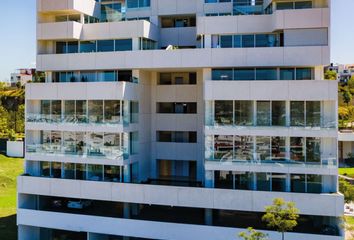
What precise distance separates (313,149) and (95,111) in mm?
14178

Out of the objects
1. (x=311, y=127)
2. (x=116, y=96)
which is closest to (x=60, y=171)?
(x=116, y=96)

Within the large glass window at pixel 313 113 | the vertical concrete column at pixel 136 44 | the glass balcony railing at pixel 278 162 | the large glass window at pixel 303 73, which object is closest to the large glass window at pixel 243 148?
the glass balcony railing at pixel 278 162

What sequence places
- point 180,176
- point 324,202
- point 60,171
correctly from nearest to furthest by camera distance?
1. point 324,202
2. point 60,171
3. point 180,176

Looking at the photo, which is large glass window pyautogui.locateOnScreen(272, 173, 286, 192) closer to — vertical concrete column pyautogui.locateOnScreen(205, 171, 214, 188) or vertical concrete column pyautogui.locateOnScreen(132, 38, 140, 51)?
vertical concrete column pyautogui.locateOnScreen(205, 171, 214, 188)

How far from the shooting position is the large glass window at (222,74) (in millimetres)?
25703

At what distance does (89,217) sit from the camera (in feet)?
84.0

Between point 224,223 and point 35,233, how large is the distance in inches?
549

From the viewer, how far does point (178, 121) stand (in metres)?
29.8

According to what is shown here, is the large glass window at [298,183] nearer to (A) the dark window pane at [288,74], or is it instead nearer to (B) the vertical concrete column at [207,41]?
(A) the dark window pane at [288,74]

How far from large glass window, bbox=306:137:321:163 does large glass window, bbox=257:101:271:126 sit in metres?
2.71

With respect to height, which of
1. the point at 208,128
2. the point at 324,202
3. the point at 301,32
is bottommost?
the point at 324,202

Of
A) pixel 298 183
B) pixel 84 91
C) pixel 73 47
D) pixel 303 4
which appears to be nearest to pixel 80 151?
pixel 84 91

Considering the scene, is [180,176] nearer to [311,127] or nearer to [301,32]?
[311,127]

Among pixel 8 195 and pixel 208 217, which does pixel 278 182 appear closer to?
pixel 208 217
